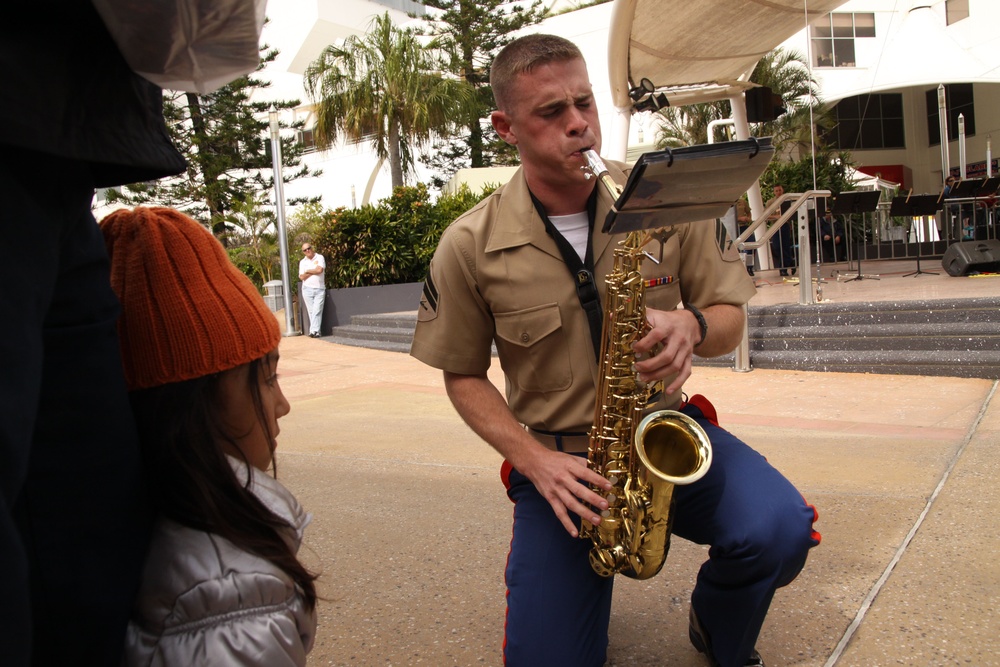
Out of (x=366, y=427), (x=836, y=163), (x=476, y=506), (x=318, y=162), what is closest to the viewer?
(x=476, y=506)

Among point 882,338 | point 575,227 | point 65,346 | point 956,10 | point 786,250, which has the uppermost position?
point 956,10

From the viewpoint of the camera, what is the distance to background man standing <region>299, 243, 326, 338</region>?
542 inches

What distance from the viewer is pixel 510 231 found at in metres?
2.52

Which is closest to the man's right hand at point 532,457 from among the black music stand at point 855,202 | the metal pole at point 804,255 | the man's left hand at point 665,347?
the man's left hand at point 665,347

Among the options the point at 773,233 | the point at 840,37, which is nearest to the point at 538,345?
the point at 773,233

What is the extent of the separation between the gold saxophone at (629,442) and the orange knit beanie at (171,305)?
3.39 feet

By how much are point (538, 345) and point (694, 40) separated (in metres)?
6.23

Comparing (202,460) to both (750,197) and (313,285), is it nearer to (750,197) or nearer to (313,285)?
(750,197)

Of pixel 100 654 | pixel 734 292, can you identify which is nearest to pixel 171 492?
pixel 100 654

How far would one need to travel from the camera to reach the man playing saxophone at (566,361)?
7.18 ft

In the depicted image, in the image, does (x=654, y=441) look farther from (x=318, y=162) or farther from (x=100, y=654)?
(x=318, y=162)

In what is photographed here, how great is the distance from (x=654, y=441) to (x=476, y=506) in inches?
72.4

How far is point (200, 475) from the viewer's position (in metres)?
1.42

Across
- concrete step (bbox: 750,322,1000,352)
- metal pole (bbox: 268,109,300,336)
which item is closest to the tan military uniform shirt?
concrete step (bbox: 750,322,1000,352)
